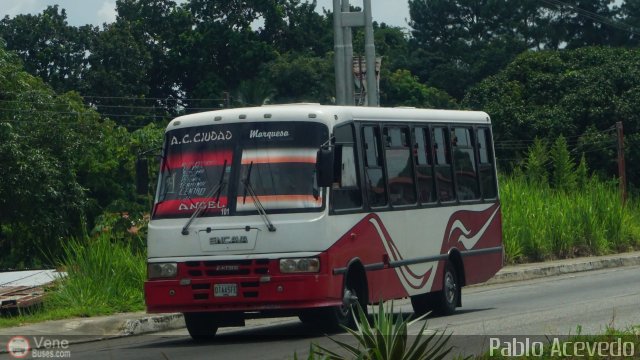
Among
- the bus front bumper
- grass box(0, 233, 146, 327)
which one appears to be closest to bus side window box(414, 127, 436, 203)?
the bus front bumper

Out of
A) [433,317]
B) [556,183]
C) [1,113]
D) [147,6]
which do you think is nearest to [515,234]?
[556,183]

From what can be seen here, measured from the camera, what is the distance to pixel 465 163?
60.0 feet

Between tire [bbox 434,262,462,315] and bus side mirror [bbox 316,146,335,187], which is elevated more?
bus side mirror [bbox 316,146,335,187]

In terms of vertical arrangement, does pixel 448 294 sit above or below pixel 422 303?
above

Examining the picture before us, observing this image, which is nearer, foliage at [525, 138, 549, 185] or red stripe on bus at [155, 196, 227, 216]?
red stripe on bus at [155, 196, 227, 216]

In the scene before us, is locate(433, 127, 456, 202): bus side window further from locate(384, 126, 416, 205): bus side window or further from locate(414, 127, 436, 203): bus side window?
locate(384, 126, 416, 205): bus side window

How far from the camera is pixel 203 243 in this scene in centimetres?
1400

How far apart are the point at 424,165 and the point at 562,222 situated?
42.6 feet

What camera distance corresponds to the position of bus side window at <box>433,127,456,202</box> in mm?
17391

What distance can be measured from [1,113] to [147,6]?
3378cm

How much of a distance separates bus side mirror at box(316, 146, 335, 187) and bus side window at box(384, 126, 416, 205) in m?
2.12

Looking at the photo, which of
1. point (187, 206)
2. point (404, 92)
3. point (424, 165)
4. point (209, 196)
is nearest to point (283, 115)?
point (209, 196)

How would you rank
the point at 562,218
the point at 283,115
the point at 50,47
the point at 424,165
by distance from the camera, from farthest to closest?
the point at 50,47 < the point at 562,218 < the point at 424,165 < the point at 283,115

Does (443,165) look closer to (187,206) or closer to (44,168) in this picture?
(187,206)
